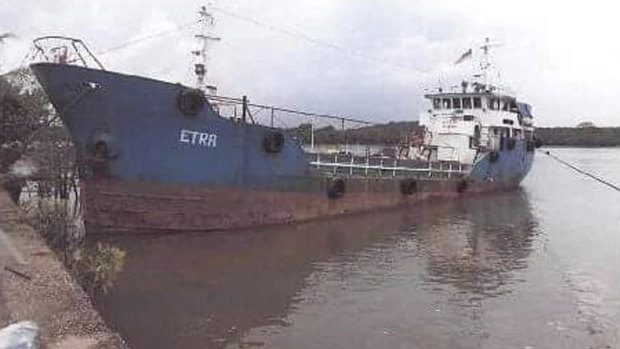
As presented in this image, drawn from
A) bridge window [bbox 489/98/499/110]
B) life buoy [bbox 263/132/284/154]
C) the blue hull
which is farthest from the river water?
bridge window [bbox 489/98/499/110]

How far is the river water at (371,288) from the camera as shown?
873 centimetres

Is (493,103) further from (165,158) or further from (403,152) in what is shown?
(165,158)

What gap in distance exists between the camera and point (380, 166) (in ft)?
69.7

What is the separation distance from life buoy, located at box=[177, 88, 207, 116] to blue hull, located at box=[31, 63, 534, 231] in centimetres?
9

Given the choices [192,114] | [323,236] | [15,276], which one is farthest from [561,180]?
[15,276]

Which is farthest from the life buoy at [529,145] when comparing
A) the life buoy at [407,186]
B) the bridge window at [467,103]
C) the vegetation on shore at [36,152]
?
the vegetation on shore at [36,152]

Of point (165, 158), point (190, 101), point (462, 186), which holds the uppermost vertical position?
point (190, 101)

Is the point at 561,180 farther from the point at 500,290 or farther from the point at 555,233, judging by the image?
the point at 500,290

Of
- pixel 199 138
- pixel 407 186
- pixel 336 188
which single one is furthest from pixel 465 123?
pixel 199 138

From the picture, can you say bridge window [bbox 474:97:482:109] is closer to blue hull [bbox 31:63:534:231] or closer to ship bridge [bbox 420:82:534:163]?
ship bridge [bbox 420:82:534:163]

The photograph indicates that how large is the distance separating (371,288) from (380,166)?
1036cm

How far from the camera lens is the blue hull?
563 inches

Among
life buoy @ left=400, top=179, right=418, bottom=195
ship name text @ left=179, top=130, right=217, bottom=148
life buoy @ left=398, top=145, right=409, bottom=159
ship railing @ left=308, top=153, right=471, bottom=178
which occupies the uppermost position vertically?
ship name text @ left=179, top=130, right=217, bottom=148

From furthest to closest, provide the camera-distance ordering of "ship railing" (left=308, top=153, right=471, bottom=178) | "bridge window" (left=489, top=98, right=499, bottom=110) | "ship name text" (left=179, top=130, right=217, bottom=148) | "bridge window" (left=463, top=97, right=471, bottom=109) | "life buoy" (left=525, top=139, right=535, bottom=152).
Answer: "life buoy" (left=525, top=139, right=535, bottom=152) → "bridge window" (left=489, top=98, right=499, bottom=110) → "bridge window" (left=463, top=97, right=471, bottom=109) → "ship railing" (left=308, top=153, right=471, bottom=178) → "ship name text" (left=179, top=130, right=217, bottom=148)
